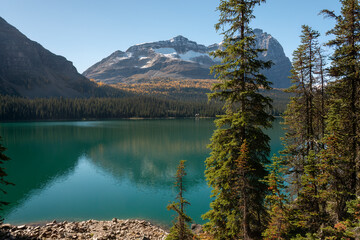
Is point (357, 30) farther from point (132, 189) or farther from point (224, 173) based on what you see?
point (132, 189)

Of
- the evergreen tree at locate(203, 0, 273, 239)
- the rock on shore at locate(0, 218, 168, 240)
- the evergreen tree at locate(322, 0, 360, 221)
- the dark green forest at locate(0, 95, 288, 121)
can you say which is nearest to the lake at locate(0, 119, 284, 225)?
the rock on shore at locate(0, 218, 168, 240)

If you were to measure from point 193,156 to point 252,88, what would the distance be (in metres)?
38.5

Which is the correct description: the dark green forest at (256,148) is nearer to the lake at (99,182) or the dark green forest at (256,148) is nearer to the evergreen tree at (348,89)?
the evergreen tree at (348,89)

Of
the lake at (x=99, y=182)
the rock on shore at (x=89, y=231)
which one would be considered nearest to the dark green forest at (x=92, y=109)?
the lake at (x=99, y=182)

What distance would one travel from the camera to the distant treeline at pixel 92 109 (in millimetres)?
135500

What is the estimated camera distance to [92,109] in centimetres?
15888

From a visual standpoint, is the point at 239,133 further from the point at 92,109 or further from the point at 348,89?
the point at 92,109

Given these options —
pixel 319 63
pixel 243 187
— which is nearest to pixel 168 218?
pixel 243 187

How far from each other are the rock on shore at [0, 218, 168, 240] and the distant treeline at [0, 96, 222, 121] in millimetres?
143011

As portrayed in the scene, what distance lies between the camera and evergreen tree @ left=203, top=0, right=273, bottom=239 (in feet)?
33.8

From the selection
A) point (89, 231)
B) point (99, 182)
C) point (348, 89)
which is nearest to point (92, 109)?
point (99, 182)

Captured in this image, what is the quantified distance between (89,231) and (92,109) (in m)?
155

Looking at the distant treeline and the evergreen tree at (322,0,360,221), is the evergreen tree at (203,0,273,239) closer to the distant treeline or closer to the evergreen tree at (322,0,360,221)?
the evergreen tree at (322,0,360,221)

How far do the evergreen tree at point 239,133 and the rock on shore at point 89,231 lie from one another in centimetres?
603
